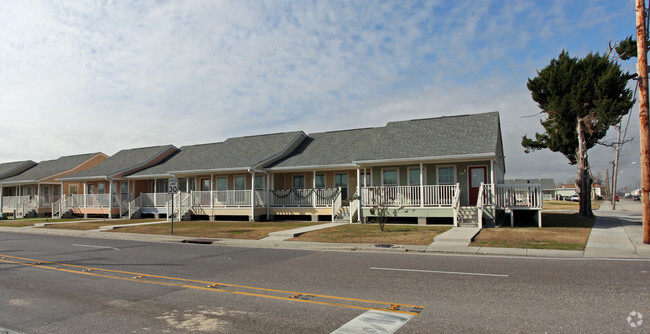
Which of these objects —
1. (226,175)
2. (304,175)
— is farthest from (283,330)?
(226,175)

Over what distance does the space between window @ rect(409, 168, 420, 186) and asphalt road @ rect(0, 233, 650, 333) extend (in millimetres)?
11709

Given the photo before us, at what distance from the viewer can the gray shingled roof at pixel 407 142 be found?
71.4 feet

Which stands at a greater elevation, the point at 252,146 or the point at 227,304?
the point at 252,146

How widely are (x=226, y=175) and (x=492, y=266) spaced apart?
2328cm

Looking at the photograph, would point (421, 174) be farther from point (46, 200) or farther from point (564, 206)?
point (564, 206)

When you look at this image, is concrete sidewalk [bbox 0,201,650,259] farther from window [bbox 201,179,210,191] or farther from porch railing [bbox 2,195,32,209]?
porch railing [bbox 2,195,32,209]

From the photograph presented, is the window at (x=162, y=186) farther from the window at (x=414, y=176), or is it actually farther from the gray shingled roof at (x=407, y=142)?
the window at (x=414, y=176)

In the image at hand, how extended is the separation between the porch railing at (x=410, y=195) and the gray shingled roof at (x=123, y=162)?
22.3 metres

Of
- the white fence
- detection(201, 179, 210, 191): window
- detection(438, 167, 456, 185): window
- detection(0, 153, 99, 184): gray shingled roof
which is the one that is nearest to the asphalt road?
detection(438, 167, 456, 185): window

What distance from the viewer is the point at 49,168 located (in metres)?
45.0

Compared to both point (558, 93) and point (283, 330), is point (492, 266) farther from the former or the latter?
point (558, 93)

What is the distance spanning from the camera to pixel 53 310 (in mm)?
6828

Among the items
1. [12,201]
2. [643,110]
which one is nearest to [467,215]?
[643,110]

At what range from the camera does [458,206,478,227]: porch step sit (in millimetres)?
20000
